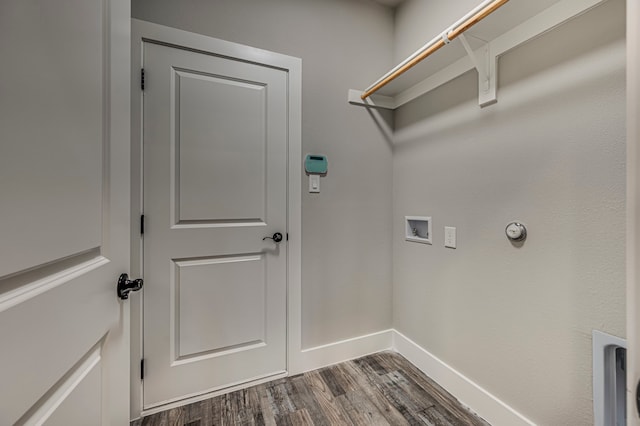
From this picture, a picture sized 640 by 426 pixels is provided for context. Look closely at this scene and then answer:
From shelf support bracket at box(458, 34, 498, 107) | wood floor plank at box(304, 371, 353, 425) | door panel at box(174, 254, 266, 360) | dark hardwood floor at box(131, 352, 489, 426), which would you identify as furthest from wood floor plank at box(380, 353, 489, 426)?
shelf support bracket at box(458, 34, 498, 107)

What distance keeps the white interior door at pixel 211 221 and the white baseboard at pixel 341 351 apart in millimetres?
142

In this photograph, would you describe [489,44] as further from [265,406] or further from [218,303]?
[265,406]

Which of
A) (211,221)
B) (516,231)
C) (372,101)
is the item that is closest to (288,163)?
(211,221)

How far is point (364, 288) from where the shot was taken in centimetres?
200

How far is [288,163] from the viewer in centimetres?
173

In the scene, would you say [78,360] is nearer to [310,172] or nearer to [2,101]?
[2,101]

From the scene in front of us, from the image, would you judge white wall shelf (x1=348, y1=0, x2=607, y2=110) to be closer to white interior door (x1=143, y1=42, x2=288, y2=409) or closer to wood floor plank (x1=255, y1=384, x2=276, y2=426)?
white interior door (x1=143, y1=42, x2=288, y2=409)

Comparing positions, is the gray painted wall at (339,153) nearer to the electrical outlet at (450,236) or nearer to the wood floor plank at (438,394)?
the wood floor plank at (438,394)

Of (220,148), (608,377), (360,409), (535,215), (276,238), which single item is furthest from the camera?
(276,238)

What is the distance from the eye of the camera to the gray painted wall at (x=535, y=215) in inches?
38.7

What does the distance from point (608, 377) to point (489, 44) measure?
1.53 metres

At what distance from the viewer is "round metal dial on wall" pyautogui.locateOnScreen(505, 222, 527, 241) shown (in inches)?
48.1

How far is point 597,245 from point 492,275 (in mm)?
450

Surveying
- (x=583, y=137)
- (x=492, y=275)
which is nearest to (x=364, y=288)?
(x=492, y=275)
